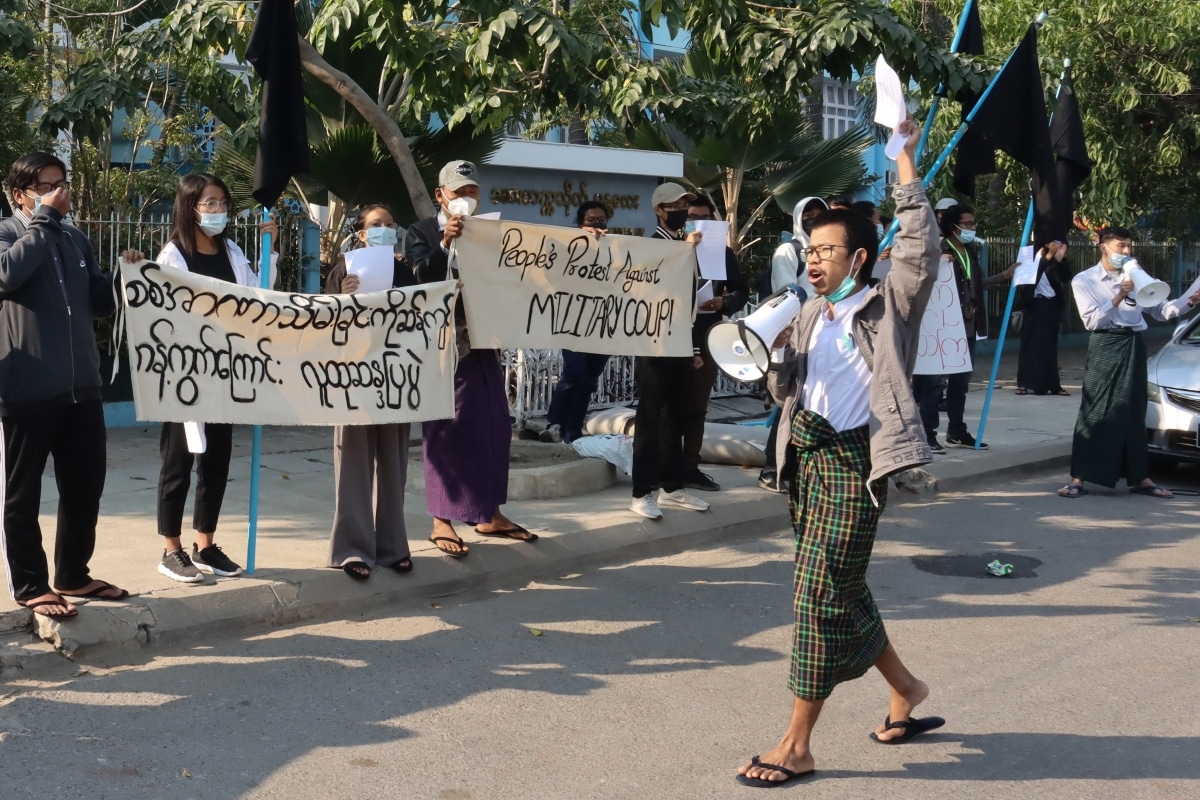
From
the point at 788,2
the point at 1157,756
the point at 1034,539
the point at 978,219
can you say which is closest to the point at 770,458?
the point at 1034,539

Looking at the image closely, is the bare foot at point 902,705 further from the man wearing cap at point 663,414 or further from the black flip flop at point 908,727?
the man wearing cap at point 663,414

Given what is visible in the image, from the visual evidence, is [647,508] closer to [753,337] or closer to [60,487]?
[60,487]

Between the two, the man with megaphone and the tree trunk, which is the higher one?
the tree trunk

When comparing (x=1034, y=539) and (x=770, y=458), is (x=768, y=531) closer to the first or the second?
(x=770, y=458)

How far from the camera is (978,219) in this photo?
20.2 metres

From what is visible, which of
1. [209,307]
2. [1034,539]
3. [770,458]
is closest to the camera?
[209,307]

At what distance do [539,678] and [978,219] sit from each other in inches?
647

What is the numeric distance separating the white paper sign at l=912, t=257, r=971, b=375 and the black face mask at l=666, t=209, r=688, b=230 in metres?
2.68

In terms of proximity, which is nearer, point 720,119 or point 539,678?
point 539,678

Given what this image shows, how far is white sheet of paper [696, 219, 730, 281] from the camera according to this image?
780 cm

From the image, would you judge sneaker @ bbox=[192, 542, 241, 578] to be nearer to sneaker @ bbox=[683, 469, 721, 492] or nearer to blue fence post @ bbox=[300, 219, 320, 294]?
sneaker @ bbox=[683, 469, 721, 492]

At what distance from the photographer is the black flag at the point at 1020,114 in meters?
8.76

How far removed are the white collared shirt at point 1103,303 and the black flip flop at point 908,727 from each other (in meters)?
5.01

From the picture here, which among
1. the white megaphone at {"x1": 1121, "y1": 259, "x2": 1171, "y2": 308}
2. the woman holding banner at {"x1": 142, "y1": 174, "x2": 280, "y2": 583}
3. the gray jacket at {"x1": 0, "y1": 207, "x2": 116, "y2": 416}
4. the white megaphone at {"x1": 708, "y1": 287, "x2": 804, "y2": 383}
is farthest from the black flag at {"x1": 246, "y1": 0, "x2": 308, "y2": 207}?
the white megaphone at {"x1": 1121, "y1": 259, "x2": 1171, "y2": 308}
